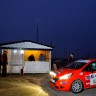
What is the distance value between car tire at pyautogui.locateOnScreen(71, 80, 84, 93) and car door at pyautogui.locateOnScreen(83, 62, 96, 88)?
0.27 metres

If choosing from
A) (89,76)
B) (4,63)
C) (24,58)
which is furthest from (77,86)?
(24,58)

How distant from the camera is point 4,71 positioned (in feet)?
75.4

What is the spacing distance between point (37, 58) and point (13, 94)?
1497 cm

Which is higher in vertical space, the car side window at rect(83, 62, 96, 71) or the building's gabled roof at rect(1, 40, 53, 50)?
the building's gabled roof at rect(1, 40, 53, 50)

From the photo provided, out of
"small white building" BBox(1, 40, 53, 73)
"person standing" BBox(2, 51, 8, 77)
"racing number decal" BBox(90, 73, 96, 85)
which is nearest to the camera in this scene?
"racing number decal" BBox(90, 73, 96, 85)

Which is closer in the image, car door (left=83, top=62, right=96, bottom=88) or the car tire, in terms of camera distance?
→ the car tire

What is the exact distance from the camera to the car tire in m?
14.7

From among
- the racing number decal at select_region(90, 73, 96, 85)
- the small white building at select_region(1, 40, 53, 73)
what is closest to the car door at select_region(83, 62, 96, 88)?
the racing number decal at select_region(90, 73, 96, 85)

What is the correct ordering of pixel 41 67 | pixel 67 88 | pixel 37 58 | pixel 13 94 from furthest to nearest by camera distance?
pixel 37 58 < pixel 41 67 < pixel 67 88 < pixel 13 94

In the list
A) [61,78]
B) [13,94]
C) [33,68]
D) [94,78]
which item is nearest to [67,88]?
[61,78]

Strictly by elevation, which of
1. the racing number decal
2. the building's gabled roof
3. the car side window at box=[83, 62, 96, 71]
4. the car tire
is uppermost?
the building's gabled roof

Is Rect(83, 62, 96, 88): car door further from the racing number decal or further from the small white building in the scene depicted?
the small white building

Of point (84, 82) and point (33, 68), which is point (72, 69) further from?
point (33, 68)

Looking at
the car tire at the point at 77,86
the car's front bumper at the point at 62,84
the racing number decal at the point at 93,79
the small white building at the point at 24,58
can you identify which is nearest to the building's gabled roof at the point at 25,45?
the small white building at the point at 24,58
